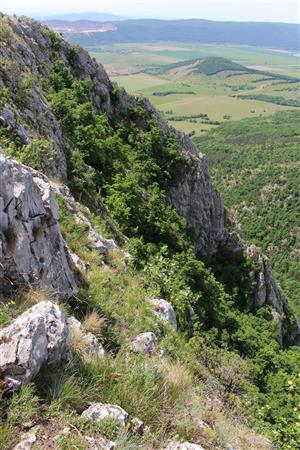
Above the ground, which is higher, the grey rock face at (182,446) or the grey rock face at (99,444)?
the grey rock face at (99,444)

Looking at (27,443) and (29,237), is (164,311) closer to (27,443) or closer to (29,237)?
(29,237)

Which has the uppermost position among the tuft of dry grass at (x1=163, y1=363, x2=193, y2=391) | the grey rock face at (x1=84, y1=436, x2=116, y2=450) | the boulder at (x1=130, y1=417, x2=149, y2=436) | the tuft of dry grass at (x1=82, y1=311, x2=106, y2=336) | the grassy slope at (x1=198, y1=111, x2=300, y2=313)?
the grey rock face at (x1=84, y1=436, x2=116, y2=450)

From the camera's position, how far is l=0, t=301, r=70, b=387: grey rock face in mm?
4594

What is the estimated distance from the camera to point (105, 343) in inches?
282

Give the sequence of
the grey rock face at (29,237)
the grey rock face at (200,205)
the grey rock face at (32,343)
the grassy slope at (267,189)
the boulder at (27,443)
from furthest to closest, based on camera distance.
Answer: the grassy slope at (267,189), the grey rock face at (200,205), the grey rock face at (29,237), the grey rock face at (32,343), the boulder at (27,443)

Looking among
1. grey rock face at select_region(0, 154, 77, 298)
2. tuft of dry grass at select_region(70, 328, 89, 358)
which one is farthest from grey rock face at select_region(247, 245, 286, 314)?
tuft of dry grass at select_region(70, 328, 89, 358)

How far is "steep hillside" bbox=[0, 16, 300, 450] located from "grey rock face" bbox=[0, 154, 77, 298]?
0.09 feet

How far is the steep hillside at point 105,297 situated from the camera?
16.0 feet

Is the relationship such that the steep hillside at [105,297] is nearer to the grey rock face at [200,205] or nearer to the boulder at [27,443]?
the boulder at [27,443]

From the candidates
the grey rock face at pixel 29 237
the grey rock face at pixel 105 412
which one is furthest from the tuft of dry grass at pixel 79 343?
the grey rock face at pixel 105 412

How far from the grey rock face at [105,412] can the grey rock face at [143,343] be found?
6.68 feet

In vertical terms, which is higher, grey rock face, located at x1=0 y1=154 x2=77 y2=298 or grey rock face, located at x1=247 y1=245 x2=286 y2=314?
grey rock face, located at x1=0 y1=154 x2=77 y2=298

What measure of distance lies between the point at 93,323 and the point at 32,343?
95.6 inches

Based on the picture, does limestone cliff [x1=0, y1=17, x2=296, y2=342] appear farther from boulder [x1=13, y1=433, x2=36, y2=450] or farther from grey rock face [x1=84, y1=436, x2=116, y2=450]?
grey rock face [x1=84, y1=436, x2=116, y2=450]
